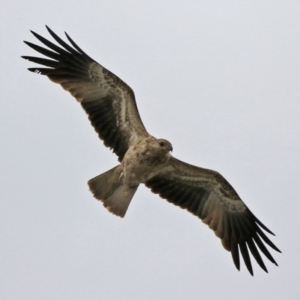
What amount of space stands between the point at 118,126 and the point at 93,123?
450 millimetres

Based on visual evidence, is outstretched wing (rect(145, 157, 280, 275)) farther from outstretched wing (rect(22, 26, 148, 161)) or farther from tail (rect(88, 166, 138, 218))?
outstretched wing (rect(22, 26, 148, 161))

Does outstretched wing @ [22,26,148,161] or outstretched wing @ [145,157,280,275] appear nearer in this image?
outstretched wing @ [22,26,148,161]

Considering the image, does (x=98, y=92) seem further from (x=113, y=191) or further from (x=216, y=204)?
(x=216, y=204)

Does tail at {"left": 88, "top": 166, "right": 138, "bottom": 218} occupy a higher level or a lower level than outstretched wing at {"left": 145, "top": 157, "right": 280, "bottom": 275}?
lower

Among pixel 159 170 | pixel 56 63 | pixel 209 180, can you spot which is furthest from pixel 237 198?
pixel 56 63

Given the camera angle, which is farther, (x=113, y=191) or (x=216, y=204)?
(x=216, y=204)

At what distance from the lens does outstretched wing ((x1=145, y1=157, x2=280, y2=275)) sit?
17.2 metres

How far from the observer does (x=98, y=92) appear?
16609mm

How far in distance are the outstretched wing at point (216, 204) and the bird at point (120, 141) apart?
19 mm

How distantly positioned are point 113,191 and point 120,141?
2.97 ft

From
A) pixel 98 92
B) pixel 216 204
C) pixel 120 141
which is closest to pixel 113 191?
pixel 120 141

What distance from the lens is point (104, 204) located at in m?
16.6

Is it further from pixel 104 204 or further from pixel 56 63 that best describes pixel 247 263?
pixel 56 63

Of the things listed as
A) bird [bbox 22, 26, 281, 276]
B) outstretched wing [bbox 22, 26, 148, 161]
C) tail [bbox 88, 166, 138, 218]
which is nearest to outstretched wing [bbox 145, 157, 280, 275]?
bird [bbox 22, 26, 281, 276]
